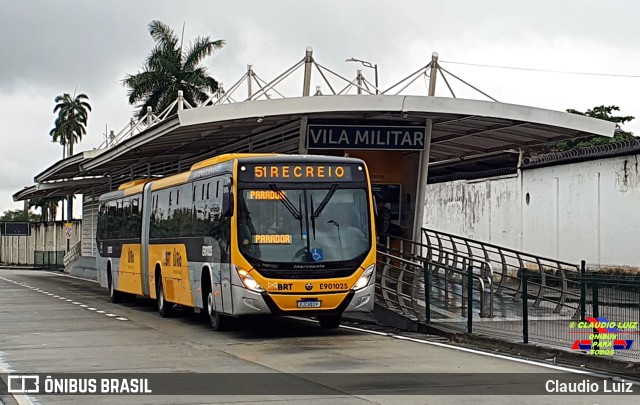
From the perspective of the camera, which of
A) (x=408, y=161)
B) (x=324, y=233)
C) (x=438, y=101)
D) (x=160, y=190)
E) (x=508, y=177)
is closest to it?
(x=324, y=233)

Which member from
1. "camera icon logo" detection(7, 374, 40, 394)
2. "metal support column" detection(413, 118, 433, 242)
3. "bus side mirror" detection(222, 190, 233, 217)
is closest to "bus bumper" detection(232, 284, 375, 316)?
"bus side mirror" detection(222, 190, 233, 217)

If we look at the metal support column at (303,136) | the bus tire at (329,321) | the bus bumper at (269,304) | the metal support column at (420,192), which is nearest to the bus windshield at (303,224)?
the bus bumper at (269,304)

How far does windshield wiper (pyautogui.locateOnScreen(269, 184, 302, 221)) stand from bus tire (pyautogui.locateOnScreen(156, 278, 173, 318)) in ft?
22.1

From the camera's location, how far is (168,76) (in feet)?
211

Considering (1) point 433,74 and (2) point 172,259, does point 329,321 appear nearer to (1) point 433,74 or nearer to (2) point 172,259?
(2) point 172,259

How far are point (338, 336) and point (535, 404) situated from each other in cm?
847

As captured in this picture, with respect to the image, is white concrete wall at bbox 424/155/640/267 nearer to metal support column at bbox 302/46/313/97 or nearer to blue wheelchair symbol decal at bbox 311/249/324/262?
metal support column at bbox 302/46/313/97

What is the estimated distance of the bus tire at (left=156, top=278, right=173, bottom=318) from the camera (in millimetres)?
25031

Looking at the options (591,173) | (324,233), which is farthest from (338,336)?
(591,173)

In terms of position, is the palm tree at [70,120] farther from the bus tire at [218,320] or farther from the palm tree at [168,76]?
the bus tire at [218,320]

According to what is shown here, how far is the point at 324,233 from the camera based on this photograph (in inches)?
749

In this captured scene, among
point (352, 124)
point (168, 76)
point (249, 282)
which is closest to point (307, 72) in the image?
point (352, 124)

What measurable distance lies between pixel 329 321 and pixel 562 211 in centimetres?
1529

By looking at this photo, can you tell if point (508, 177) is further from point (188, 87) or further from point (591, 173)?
point (188, 87)
